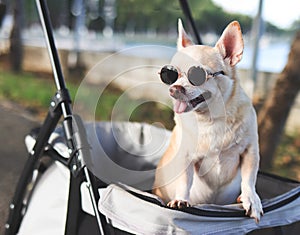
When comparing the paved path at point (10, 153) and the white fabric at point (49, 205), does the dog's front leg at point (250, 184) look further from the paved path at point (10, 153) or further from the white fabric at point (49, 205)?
the paved path at point (10, 153)

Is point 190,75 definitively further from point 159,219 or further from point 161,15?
point 161,15

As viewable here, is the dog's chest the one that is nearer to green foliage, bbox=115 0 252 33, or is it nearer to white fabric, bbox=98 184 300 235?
white fabric, bbox=98 184 300 235

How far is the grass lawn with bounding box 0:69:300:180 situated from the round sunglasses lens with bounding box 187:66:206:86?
0.24 meters

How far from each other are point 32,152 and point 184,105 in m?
0.39

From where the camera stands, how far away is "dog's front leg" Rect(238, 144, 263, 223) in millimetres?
675

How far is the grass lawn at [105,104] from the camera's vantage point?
0.99 m

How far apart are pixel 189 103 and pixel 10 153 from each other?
103cm

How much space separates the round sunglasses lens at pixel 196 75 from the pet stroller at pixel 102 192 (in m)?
0.20

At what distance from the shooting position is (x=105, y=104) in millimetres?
1438

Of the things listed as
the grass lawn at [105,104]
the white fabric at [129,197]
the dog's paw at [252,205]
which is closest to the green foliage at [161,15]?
the grass lawn at [105,104]

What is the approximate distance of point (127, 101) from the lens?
2.88ft

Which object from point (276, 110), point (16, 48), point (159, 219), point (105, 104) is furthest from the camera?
point (16, 48)

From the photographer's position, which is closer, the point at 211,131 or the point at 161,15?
the point at 211,131

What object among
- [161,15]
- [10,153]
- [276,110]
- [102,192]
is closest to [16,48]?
[161,15]
